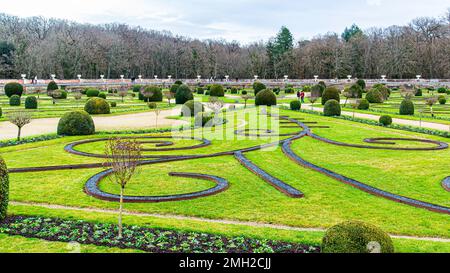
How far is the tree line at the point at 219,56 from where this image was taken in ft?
248

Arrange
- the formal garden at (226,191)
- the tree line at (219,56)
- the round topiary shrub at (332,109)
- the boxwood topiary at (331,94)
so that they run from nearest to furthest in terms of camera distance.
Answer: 1. the formal garden at (226,191)
2. the round topiary shrub at (332,109)
3. the boxwood topiary at (331,94)
4. the tree line at (219,56)

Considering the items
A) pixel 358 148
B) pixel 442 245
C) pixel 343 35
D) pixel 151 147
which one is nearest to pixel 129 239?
pixel 442 245

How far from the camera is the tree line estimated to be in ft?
248

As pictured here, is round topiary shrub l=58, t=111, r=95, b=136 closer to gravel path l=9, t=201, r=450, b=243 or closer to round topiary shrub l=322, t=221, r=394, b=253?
gravel path l=9, t=201, r=450, b=243

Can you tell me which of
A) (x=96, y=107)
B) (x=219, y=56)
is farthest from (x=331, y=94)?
(x=219, y=56)

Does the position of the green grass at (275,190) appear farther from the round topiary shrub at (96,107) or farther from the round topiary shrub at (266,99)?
the round topiary shrub at (266,99)

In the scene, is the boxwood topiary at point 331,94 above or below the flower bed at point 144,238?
above

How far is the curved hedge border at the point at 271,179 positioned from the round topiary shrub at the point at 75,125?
31.7 ft

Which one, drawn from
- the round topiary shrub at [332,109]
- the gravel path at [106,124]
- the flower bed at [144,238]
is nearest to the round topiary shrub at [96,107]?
the gravel path at [106,124]

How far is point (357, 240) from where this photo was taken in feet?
20.9

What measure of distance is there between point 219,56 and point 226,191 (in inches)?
3334

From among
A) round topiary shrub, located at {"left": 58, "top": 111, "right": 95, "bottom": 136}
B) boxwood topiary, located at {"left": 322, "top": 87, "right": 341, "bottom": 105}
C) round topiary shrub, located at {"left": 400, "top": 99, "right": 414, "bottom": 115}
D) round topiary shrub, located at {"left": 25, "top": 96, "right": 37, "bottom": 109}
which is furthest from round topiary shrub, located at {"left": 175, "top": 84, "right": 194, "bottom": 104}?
round topiary shrub, located at {"left": 58, "top": 111, "right": 95, "bottom": 136}

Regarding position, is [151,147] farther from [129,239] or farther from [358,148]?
[129,239]

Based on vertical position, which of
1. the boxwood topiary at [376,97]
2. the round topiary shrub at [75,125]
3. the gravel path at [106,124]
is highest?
the boxwood topiary at [376,97]
